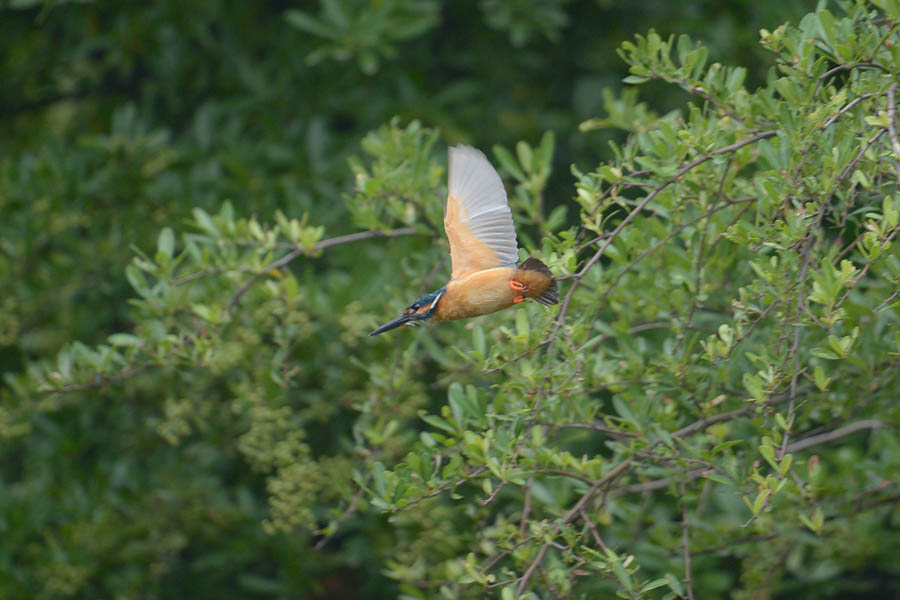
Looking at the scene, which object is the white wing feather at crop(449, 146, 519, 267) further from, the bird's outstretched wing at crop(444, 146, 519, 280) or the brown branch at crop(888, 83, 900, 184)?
the brown branch at crop(888, 83, 900, 184)

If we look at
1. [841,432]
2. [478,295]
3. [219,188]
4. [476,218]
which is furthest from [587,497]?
[219,188]

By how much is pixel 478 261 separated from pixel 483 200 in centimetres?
14

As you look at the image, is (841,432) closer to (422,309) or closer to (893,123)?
(893,123)

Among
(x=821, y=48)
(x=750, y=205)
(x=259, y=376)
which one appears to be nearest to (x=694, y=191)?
(x=750, y=205)

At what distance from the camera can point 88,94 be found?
4320 millimetres

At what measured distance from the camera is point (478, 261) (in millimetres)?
2021

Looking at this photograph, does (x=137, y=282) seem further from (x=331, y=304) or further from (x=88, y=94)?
(x=88, y=94)

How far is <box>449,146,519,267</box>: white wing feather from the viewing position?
2.06m

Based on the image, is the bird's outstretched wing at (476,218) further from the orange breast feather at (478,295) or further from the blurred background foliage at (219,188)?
the blurred background foliage at (219,188)

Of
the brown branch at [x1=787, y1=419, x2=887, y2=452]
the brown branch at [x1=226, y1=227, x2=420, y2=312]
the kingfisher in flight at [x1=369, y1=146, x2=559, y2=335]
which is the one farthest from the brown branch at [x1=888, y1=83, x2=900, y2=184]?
the brown branch at [x1=226, y1=227, x2=420, y2=312]

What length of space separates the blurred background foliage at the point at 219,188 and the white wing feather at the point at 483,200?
3.26ft

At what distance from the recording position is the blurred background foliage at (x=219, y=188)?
3.56 meters

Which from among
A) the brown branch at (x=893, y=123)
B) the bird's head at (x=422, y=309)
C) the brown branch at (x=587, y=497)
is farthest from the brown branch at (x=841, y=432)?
the bird's head at (x=422, y=309)

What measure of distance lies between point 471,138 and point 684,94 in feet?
2.75
